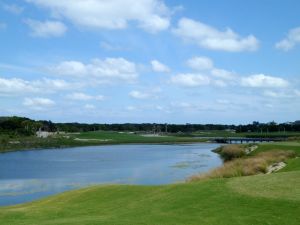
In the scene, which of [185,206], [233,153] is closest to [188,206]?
[185,206]

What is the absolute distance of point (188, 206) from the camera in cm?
2006

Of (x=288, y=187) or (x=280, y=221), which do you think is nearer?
(x=280, y=221)

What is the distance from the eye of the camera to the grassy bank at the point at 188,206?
17406 millimetres

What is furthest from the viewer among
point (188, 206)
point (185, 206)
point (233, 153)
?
point (233, 153)

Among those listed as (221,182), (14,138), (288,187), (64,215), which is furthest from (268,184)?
(14,138)

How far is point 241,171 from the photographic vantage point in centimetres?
3775

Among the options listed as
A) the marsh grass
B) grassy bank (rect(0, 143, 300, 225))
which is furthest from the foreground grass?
the marsh grass

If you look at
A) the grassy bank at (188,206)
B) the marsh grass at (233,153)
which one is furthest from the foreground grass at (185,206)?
the marsh grass at (233,153)

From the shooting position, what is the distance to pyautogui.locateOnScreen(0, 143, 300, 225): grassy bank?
17406mm

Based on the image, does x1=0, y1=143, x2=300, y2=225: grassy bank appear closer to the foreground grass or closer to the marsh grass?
the foreground grass

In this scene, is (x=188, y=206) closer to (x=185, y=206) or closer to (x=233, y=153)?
(x=185, y=206)

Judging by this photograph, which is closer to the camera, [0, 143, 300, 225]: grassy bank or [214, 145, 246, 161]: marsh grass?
[0, 143, 300, 225]: grassy bank

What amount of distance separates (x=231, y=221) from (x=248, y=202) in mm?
2740

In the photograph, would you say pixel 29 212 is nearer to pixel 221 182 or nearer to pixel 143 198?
pixel 143 198
